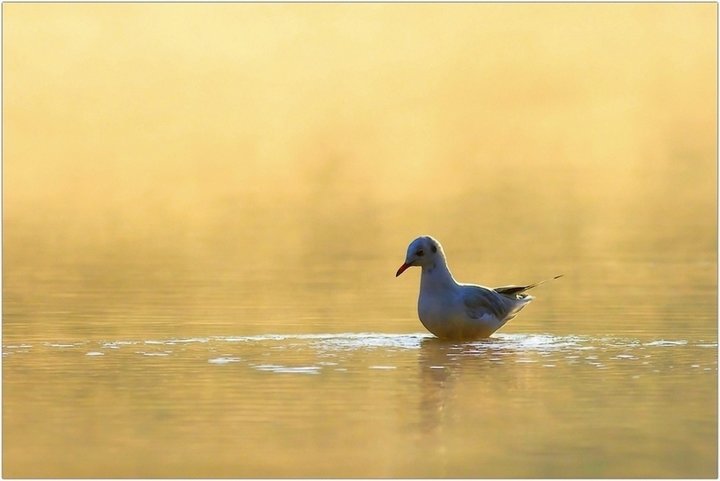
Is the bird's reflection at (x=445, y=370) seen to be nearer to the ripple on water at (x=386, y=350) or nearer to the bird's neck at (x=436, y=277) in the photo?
the ripple on water at (x=386, y=350)

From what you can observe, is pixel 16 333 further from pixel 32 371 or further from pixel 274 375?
pixel 274 375

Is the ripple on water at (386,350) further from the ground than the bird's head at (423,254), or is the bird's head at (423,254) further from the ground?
the bird's head at (423,254)

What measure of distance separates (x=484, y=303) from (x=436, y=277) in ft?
1.63

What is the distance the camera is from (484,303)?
16516mm

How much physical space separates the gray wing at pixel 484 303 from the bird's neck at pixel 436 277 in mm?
192

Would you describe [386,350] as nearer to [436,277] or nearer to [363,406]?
[436,277]

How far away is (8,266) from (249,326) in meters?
8.13

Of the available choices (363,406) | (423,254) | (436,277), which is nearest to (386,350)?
(436,277)

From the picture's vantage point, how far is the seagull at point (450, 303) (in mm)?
16250

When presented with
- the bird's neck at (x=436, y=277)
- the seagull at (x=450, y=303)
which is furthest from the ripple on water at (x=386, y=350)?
the bird's neck at (x=436, y=277)

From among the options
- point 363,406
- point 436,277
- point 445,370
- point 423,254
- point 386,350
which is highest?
point 423,254

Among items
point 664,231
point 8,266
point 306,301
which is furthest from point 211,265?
point 664,231

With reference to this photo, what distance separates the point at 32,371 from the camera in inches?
549

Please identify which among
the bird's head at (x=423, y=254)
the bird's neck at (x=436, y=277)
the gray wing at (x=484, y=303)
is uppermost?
the bird's head at (x=423, y=254)
